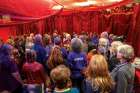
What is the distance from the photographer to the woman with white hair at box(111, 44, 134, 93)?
205 inches

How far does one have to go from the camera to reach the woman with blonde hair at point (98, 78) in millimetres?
4992

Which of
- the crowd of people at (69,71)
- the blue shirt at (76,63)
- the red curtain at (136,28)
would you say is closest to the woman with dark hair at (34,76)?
the crowd of people at (69,71)

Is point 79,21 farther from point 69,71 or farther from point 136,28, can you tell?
point 69,71

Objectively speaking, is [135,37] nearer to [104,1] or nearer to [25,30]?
[104,1]

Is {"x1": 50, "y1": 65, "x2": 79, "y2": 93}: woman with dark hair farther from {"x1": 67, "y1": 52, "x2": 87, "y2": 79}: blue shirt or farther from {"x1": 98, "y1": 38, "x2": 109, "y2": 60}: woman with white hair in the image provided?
{"x1": 98, "y1": 38, "x2": 109, "y2": 60}: woman with white hair

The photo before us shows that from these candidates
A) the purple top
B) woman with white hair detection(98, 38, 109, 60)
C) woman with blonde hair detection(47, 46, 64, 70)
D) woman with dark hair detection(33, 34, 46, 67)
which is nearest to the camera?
the purple top

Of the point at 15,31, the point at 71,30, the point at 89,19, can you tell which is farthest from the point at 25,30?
the point at 89,19

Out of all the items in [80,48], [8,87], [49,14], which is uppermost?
[49,14]

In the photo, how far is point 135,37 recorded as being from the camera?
32.9ft

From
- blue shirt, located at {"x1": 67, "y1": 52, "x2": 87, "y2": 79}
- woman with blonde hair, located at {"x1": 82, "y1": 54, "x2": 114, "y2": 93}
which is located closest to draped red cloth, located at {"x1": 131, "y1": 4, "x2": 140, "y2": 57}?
blue shirt, located at {"x1": 67, "y1": 52, "x2": 87, "y2": 79}

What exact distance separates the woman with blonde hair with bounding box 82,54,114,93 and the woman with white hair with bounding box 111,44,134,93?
0.18 m

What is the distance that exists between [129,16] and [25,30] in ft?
32.5

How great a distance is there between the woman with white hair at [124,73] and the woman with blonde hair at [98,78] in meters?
0.18

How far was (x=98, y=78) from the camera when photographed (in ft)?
16.5
